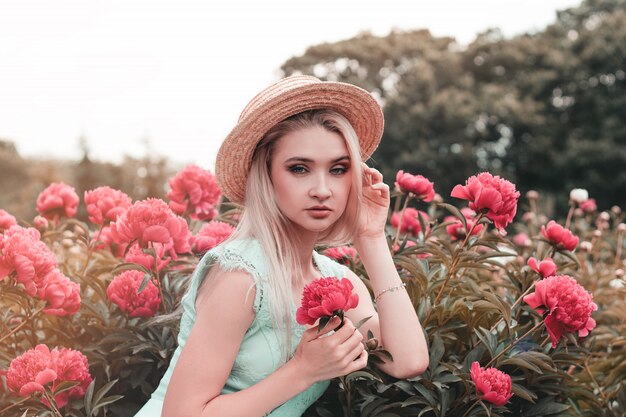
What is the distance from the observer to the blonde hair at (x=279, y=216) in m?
1.88

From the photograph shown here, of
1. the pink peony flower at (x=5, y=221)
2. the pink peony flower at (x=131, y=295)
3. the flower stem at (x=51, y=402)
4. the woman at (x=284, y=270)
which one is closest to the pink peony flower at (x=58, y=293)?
the pink peony flower at (x=131, y=295)

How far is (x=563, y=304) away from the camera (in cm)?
199

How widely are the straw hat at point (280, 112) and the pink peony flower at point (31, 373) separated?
0.73m

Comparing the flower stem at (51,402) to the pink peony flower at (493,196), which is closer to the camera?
the flower stem at (51,402)

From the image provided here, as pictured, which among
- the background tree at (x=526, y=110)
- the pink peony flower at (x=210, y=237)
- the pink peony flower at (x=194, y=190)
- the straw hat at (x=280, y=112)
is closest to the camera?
the straw hat at (x=280, y=112)

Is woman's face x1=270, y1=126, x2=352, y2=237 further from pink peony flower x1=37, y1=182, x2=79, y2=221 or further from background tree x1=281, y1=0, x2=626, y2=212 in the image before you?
background tree x1=281, y1=0, x2=626, y2=212

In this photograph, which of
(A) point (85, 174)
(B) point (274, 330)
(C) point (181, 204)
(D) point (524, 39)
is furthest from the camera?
(A) point (85, 174)

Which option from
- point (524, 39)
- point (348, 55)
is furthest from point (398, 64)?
point (524, 39)

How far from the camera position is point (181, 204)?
2896mm

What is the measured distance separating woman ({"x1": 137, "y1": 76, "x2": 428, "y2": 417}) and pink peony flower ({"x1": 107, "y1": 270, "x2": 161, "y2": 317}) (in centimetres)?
39

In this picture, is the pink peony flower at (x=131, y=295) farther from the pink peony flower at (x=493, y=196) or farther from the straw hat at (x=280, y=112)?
the pink peony flower at (x=493, y=196)

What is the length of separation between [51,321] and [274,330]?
110 cm

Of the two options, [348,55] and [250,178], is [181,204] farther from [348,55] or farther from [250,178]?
[348,55]

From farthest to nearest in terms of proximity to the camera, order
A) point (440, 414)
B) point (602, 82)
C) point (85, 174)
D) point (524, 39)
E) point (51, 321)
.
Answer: point (85, 174) < point (524, 39) < point (602, 82) < point (51, 321) < point (440, 414)
